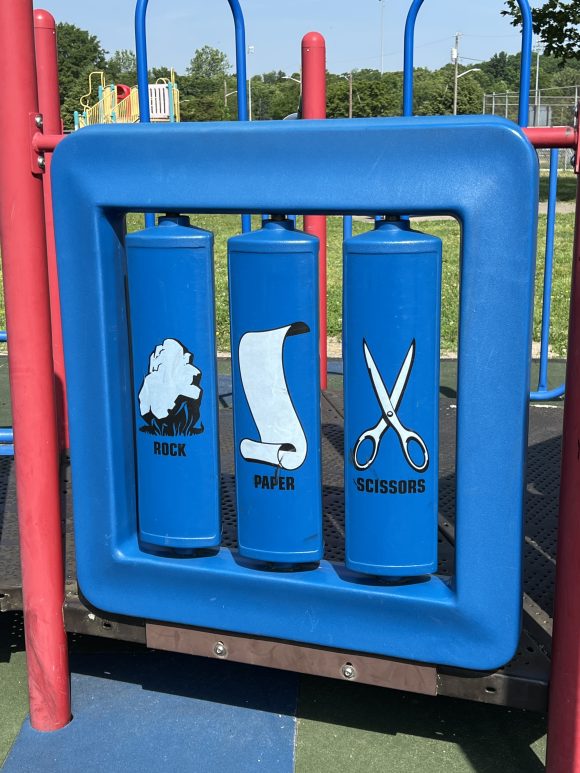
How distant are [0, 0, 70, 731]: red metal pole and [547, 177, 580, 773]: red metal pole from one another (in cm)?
109

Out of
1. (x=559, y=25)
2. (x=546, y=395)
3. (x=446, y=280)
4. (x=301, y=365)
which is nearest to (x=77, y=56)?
(x=559, y=25)

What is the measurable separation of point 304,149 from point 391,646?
0.99 m

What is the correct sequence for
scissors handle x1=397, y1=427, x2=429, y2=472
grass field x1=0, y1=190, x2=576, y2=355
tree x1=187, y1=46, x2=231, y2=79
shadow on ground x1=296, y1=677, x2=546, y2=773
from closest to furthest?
1. scissors handle x1=397, y1=427, x2=429, y2=472
2. shadow on ground x1=296, y1=677, x2=546, y2=773
3. grass field x1=0, y1=190, x2=576, y2=355
4. tree x1=187, y1=46, x2=231, y2=79

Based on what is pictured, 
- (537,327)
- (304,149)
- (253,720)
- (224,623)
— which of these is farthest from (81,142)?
(537,327)

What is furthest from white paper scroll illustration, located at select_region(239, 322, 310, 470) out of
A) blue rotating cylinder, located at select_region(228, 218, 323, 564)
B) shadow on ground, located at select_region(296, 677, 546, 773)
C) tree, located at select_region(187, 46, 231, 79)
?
tree, located at select_region(187, 46, 231, 79)

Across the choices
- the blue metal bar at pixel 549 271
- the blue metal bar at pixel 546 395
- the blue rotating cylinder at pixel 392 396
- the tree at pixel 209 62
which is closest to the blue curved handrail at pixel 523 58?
the blue metal bar at pixel 549 271

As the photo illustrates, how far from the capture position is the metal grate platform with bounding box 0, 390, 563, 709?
73.8 inches

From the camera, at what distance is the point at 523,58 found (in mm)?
2559

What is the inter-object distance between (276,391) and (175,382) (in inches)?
8.7

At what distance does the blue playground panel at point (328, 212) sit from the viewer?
1658 millimetres

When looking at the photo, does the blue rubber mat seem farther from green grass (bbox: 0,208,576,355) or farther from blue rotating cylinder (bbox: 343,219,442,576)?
green grass (bbox: 0,208,576,355)

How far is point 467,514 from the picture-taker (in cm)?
177

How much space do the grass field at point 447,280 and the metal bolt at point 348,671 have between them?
13.4 ft

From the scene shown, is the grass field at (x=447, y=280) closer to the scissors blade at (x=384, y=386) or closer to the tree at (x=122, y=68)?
the scissors blade at (x=384, y=386)
